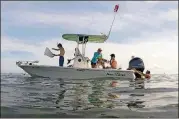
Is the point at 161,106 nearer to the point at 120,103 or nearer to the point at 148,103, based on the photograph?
the point at 148,103

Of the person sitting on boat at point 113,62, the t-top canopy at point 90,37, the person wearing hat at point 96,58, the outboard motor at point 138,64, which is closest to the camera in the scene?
the person wearing hat at point 96,58

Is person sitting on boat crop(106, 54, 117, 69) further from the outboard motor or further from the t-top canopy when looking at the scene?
the outboard motor

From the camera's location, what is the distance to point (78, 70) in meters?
21.2

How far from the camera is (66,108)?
23.6ft

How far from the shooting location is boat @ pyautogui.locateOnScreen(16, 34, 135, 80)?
2103 centimetres

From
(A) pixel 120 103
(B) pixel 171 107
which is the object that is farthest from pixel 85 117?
(B) pixel 171 107

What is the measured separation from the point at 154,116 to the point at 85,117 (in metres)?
1.57

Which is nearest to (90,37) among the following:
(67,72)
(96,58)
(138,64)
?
(96,58)

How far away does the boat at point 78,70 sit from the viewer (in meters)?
21.0

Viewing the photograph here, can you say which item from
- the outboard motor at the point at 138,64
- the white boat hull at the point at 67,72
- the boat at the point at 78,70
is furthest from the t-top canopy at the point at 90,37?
→ the outboard motor at the point at 138,64

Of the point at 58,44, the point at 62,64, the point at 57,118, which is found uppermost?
the point at 58,44

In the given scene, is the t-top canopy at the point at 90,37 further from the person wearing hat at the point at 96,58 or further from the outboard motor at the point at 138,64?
the outboard motor at the point at 138,64

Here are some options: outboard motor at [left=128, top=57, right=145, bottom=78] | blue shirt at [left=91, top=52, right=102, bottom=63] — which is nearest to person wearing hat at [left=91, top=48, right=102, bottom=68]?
blue shirt at [left=91, top=52, right=102, bottom=63]

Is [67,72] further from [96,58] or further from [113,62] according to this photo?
[113,62]
